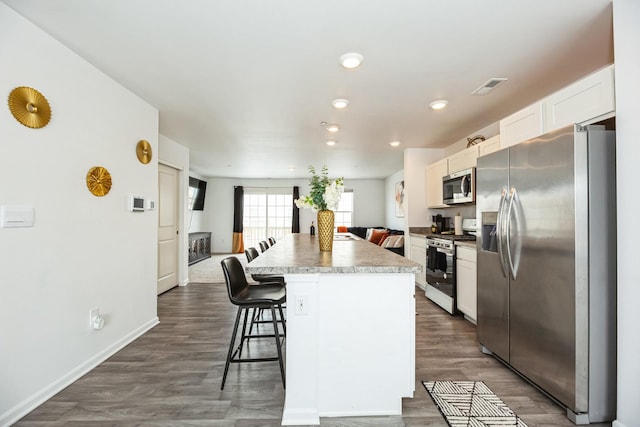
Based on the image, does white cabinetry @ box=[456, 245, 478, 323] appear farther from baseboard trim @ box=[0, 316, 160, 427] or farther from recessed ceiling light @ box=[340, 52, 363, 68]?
baseboard trim @ box=[0, 316, 160, 427]

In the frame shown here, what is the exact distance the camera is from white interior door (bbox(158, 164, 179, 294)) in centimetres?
484

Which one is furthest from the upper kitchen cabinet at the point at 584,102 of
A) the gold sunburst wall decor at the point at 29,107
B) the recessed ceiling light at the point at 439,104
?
the gold sunburst wall decor at the point at 29,107

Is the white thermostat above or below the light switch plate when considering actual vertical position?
above

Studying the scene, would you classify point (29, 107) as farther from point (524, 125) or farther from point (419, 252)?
point (419, 252)

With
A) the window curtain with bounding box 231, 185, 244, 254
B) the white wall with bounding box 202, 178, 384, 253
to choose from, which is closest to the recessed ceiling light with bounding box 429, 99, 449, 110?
the white wall with bounding box 202, 178, 384, 253

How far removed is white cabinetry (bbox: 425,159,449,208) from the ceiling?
81 centimetres

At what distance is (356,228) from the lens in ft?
29.7

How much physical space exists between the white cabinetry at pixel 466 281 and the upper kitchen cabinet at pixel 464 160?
113 cm

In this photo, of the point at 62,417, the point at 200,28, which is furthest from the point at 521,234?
the point at 62,417

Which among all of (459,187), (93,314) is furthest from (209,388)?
(459,187)

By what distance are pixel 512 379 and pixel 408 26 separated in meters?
2.57

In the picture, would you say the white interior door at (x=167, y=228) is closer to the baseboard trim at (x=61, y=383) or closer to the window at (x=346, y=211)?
the baseboard trim at (x=61, y=383)

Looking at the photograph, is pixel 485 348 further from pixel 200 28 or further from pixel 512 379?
pixel 200 28

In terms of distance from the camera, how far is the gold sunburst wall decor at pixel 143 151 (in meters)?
3.12
